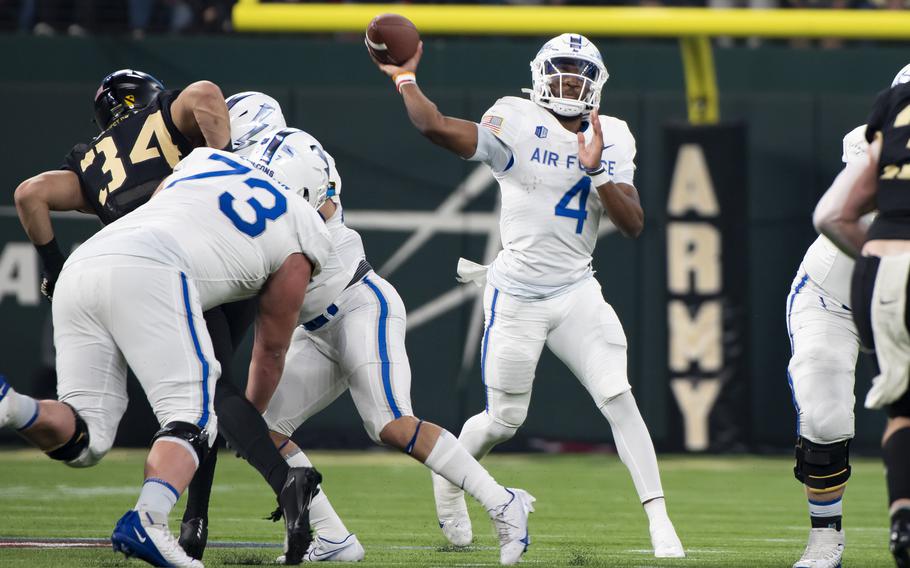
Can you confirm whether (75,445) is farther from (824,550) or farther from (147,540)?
(824,550)

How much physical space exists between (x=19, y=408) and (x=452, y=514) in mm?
2076

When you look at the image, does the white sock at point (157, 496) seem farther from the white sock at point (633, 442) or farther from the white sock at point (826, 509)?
the white sock at point (826, 509)

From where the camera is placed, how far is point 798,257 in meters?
10.4

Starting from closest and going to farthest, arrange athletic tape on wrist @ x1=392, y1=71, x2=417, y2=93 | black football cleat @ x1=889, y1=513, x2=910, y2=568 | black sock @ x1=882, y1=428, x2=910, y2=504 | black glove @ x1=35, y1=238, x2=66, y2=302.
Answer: black football cleat @ x1=889, y1=513, x2=910, y2=568 → black sock @ x1=882, y1=428, x2=910, y2=504 → athletic tape on wrist @ x1=392, y1=71, x2=417, y2=93 → black glove @ x1=35, y1=238, x2=66, y2=302

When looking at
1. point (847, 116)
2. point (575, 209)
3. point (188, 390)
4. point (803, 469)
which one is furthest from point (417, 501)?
point (847, 116)

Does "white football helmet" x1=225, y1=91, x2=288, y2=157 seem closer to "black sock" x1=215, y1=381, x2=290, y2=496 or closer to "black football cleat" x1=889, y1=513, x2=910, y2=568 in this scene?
"black sock" x1=215, y1=381, x2=290, y2=496

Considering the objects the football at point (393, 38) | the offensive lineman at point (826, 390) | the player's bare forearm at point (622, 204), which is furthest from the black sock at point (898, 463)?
the football at point (393, 38)

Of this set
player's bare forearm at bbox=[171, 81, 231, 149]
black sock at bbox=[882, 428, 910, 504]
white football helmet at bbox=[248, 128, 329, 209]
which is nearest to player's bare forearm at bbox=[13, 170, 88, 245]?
player's bare forearm at bbox=[171, 81, 231, 149]

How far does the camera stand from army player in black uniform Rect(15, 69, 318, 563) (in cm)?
464

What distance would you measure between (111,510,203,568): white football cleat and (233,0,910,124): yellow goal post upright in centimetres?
613

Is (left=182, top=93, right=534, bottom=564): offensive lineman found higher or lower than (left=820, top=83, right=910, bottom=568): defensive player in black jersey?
lower

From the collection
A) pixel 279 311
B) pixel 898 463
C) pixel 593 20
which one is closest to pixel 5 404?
pixel 279 311

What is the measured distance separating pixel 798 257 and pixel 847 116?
1098 mm

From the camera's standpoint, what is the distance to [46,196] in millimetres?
5223
